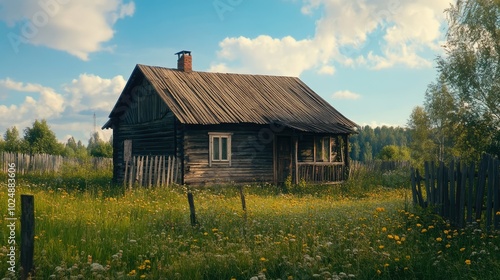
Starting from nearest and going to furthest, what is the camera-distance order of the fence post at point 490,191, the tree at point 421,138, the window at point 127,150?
the fence post at point 490,191, the window at point 127,150, the tree at point 421,138

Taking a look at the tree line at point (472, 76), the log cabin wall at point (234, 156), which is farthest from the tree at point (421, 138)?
the log cabin wall at point (234, 156)

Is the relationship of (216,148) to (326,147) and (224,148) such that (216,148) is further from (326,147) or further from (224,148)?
(326,147)

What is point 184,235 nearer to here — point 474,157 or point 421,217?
point 421,217

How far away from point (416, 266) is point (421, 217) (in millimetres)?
3047

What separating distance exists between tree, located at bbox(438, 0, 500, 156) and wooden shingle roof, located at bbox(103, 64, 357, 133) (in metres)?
5.47

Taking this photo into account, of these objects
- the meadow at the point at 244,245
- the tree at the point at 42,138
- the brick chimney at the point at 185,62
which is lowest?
the meadow at the point at 244,245

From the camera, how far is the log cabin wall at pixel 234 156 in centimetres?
2066

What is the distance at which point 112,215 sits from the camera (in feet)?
33.6

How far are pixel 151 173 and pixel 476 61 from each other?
16345 mm

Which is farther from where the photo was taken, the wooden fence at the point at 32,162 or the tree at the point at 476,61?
the wooden fence at the point at 32,162

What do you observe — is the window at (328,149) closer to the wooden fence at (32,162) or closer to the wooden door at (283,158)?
the wooden door at (283,158)

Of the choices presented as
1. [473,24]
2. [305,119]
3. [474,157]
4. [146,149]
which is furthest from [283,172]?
[473,24]

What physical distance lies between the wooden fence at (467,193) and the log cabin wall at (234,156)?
1222 cm

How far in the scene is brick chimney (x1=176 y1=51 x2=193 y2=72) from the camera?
25.3 meters
